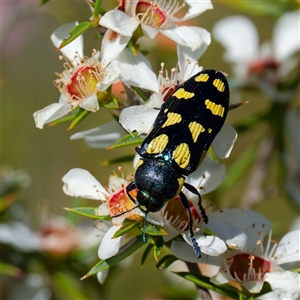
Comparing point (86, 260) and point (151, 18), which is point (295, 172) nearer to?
point (86, 260)

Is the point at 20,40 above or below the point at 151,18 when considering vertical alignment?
below

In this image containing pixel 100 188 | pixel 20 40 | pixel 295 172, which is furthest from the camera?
pixel 20 40

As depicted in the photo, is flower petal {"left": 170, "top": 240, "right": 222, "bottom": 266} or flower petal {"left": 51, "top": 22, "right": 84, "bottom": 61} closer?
flower petal {"left": 170, "top": 240, "right": 222, "bottom": 266}

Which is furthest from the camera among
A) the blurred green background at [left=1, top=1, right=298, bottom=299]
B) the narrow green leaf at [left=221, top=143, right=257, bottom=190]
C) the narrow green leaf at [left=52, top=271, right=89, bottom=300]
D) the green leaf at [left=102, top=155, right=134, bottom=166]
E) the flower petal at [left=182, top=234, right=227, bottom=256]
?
the blurred green background at [left=1, top=1, right=298, bottom=299]

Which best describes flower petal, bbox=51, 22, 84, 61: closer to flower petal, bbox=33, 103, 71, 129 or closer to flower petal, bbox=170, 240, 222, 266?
flower petal, bbox=33, 103, 71, 129

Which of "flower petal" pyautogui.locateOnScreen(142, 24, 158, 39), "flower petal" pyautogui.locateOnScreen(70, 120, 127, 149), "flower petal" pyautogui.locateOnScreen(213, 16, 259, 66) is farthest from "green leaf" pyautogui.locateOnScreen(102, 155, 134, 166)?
"flower petal" pyautogui.locateOnScreen(213, 16, 259, 66)

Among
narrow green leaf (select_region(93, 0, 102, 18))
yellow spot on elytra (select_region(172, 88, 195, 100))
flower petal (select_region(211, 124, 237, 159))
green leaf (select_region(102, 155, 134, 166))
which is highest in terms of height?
narrow green leaf (select_region(93, 0, 102, 18))

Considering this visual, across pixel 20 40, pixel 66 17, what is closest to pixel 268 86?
pixel 66 17
